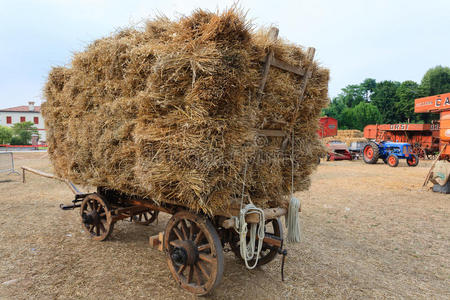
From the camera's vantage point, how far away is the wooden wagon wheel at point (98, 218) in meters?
4.43

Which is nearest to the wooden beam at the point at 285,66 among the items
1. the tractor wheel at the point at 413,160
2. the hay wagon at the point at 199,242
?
the hay wagon at the point at 199,242

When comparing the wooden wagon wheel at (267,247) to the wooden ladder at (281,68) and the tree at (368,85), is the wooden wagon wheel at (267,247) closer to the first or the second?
the wooden ladder at (281,68)

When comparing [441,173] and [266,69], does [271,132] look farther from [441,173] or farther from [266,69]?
[441,173]

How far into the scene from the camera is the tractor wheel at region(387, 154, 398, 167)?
1596 centimetres

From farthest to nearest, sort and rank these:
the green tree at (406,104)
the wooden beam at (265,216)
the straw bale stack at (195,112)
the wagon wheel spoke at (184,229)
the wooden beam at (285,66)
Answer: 1. the green tree at (406,104)
2. the wagon wheel spoke at (184,229)
3. the wooden beam at (285,66)
4. the wooden beam at (265,216)
5. the straw bale stack at (195,112)

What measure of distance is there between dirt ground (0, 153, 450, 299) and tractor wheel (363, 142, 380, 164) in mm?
10682

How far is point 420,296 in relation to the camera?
3.26 meters

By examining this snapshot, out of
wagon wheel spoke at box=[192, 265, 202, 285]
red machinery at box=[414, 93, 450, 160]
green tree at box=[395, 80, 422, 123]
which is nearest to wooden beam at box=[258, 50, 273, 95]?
wagon wheel spoke at box=[192, 265, 202, 285]

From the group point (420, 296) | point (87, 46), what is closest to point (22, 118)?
point (87, 46)

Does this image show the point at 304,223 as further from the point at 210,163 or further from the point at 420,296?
the point at 210,163

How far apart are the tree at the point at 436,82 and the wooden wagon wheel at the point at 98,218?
4984 cm

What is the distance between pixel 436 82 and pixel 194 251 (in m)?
52.0

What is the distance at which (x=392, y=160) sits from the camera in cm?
1622

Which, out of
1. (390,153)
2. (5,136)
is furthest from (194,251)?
(5,136)
